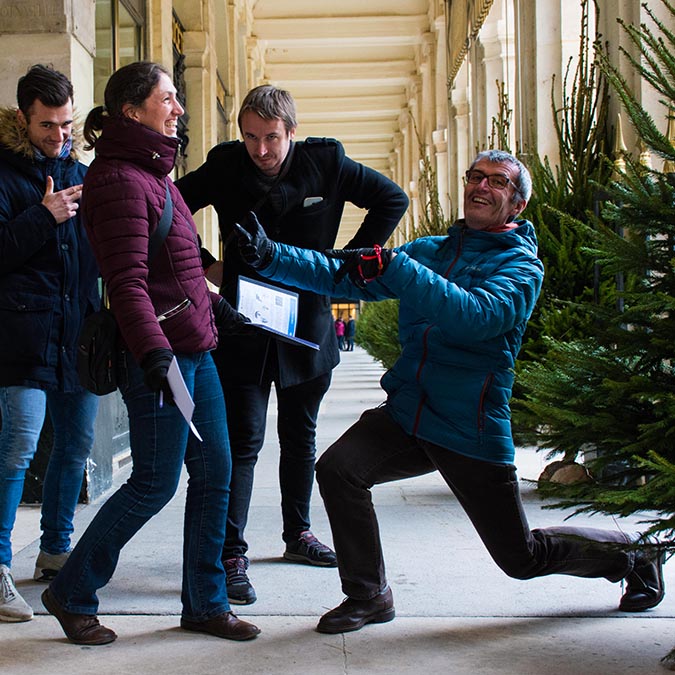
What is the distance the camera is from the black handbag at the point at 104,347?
3.41 m

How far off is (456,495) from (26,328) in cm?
179

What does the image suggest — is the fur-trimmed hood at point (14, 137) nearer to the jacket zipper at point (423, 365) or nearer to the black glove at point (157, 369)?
the black glove at point (157, 369)

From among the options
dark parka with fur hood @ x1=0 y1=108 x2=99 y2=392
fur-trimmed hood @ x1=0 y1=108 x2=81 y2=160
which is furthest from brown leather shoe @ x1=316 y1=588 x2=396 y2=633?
fur-trimmed hood @ x1=0 y1=108 x2=81 y2=160

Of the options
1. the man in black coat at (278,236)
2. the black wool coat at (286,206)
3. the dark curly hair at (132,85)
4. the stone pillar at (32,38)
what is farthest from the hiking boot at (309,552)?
the stone pillar at (32,38)

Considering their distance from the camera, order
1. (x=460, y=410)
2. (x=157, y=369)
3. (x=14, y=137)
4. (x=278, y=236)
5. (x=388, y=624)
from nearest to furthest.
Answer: (x=157, y=369) → (x=460, y=410) → (x=388, y=624) → (x=14, y=137) → (x=278, y=236)

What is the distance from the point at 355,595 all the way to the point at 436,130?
877 inches

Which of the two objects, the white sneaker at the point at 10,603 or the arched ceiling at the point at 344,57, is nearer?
the white sneaker at the point at 10,603

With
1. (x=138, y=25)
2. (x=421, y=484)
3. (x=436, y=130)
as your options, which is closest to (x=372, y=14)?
(x=436, y=130)

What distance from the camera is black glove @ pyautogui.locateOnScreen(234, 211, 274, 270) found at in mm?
3557

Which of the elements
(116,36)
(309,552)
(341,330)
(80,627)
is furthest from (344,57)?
(80,627)

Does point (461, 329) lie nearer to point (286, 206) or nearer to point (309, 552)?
point (286, 206)

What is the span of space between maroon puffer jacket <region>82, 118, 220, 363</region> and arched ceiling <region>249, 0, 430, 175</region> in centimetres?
2462

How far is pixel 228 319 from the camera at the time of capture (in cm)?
384

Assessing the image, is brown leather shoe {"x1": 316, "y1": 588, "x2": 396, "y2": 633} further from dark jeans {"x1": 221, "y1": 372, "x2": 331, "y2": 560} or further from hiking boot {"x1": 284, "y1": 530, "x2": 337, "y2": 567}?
hiking boot {"x1": 284, "y1": 530, "x2": 337, "y2": 567}
